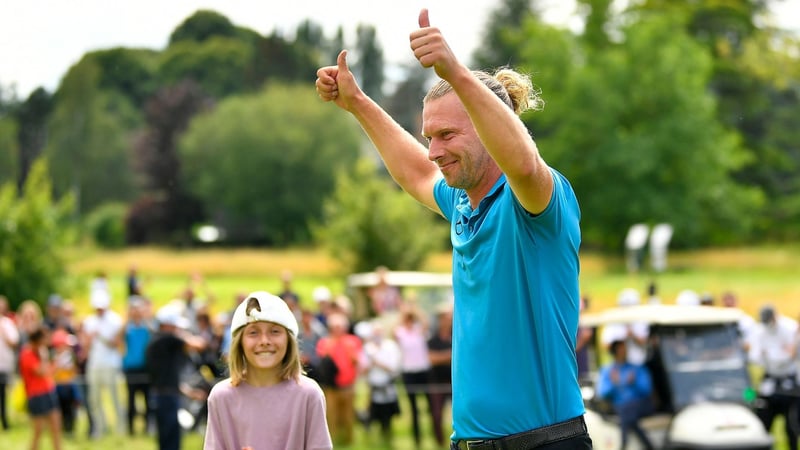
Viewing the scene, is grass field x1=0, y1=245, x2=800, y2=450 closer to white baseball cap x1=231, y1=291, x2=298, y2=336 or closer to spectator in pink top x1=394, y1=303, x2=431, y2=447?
spectator in pink top x1=394, y1=303, x2=431, y2=447

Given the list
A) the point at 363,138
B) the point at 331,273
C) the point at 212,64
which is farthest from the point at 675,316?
the point at 363,138

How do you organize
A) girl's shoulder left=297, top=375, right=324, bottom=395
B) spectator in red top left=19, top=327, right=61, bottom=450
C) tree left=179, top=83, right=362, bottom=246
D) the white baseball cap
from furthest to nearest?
tree left=179, top=83, right=362, bottom=246, spectator in red top left=19, top=327, right=61, bottom=450, the white baseball cap, girl's shoulder left=297, top=375, right=324, bottom=395

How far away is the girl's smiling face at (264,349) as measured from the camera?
15.7 ft

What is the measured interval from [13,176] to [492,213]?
52.6 metres

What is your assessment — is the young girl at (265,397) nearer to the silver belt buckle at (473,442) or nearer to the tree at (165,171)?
the silver belt buckle at (473,442)

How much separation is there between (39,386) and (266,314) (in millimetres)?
9710

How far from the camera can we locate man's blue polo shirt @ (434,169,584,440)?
329 centimetres

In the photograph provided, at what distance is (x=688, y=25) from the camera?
6400 cm

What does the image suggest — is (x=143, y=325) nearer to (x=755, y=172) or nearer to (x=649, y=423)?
(x=649, y=423)

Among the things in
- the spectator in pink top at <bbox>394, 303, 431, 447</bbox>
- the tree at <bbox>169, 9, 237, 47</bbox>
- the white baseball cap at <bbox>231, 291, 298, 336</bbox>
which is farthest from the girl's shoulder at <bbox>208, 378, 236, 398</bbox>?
the spectator in pink top at <bbox>394, 303, 431, 447</bbox>

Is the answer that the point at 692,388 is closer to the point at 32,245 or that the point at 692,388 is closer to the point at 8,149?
the point at 32,245

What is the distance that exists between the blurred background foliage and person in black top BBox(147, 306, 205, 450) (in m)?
23.6

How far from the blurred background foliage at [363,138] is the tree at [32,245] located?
8873 mm

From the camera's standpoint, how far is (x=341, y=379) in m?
15.2
